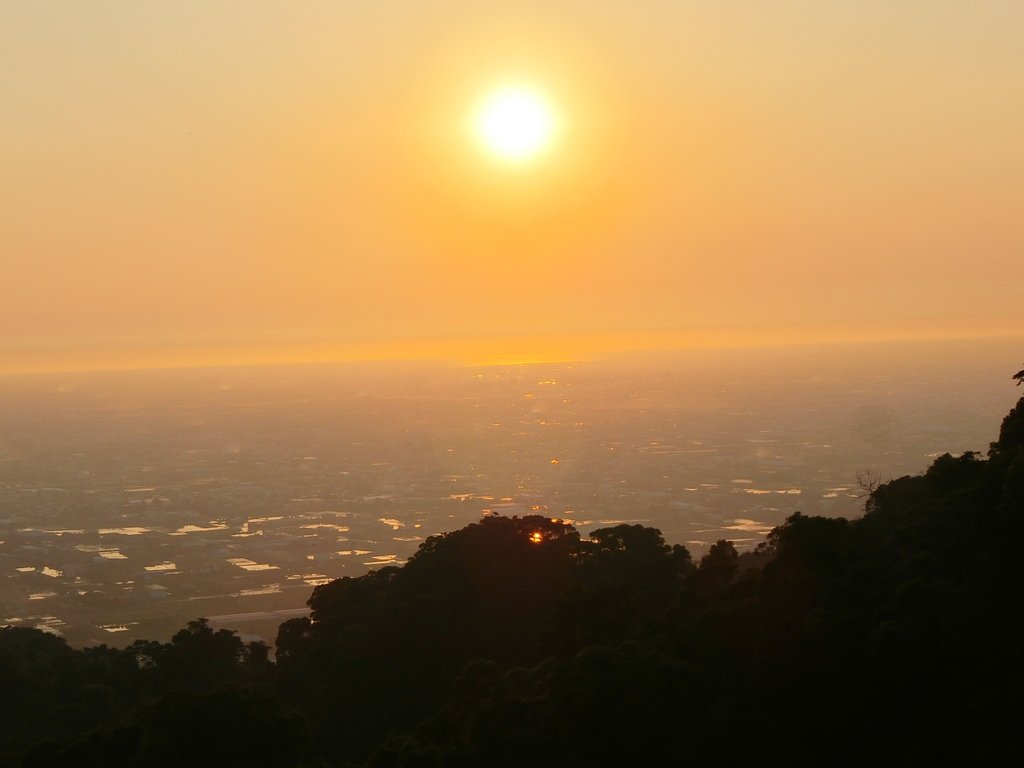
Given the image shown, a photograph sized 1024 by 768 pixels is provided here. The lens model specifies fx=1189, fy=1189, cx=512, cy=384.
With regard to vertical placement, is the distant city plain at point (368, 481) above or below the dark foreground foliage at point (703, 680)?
below

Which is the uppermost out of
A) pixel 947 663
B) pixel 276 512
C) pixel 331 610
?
pixel 947 663

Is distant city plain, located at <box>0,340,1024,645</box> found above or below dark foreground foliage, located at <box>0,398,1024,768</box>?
below

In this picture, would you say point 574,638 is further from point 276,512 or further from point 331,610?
point 276,512

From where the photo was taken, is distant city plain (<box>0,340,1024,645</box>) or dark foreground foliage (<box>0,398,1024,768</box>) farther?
distant city plain (<box>0,340,1024,645</box>)

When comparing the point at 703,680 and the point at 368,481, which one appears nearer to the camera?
the point at 703,680

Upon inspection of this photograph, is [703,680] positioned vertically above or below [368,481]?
above

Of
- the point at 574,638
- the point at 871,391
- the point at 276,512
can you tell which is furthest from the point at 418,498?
the point at 871,391

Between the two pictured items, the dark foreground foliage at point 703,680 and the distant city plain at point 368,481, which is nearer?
the dark foreground foliage at point 703,680

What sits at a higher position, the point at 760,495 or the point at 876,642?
the point at 876,642
